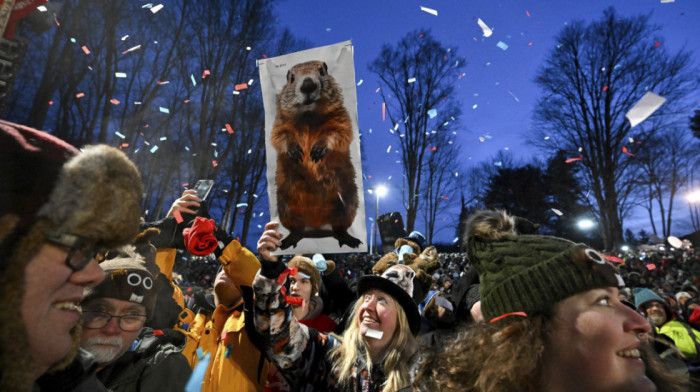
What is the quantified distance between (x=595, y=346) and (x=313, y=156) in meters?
2.20

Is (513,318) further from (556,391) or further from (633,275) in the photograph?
A: (633,275)

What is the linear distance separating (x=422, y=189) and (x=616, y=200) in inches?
348

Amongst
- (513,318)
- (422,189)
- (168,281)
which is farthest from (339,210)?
(422,189)

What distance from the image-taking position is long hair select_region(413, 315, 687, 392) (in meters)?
1.52

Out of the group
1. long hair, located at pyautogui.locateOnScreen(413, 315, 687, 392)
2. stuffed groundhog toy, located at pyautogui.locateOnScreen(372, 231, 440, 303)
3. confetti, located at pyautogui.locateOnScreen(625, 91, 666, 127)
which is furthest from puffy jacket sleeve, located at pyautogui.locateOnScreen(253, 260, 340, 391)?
confetti, located at pyautogui.locateOnScreen(625, 91, 666, 127)

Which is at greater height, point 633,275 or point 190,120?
point 190,120

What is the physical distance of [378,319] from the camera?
101 inches

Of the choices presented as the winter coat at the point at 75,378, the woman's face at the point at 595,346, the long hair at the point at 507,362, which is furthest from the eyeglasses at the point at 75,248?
the woman's face at the point at 595,346

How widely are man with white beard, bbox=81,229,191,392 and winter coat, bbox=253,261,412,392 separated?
0.63 meters

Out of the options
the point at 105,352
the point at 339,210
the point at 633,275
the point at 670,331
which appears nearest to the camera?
the point at 105,352

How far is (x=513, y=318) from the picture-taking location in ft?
5.32

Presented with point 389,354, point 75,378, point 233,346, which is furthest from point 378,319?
point 75,378

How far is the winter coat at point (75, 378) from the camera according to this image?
0.96 meters

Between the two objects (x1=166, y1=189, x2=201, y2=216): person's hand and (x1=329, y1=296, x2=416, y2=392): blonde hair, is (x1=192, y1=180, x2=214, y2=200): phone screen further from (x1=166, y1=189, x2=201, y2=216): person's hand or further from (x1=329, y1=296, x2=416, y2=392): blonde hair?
(x1=329, y1=296, x2=416, y2=392): blonde hair
